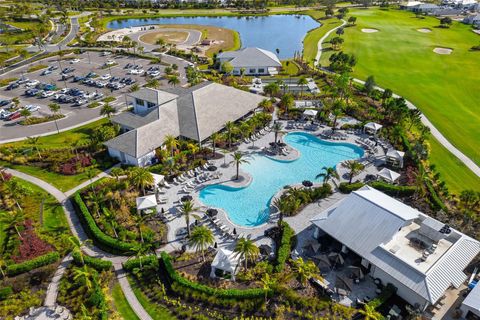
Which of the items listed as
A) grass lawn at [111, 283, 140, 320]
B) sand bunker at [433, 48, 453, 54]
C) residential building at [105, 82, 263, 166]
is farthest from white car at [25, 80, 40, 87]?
sand bunker at [433, 48, 453, 54]

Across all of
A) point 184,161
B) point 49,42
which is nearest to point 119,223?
point 184,161

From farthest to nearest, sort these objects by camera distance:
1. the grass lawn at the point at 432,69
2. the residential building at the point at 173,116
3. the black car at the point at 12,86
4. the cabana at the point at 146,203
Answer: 1. the black car at the point at 12,86
2. the grass lawn at the point at 432,69
3. the residential building at the point at 173,116
4. the cabana at the point at 146,203

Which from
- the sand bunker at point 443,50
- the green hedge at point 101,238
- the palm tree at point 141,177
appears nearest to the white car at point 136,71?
the palm tree at point 141,177

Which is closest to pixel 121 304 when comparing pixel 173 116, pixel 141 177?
pixel 141 177

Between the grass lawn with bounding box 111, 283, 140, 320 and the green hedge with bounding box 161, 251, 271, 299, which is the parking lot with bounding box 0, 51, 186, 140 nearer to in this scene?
the grass lawn with bounding box 111, 283, 140, 320

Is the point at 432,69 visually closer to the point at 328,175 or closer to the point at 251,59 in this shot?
the point at 251,59

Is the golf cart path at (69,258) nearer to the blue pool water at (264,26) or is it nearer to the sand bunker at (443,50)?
the blue pool water at (264,26)
